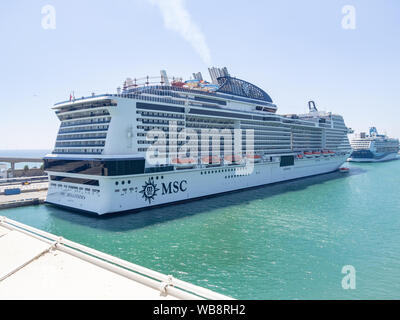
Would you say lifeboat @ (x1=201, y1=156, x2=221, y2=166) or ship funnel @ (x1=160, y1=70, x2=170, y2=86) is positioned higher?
ship funnel @ (x1=160, y1=70, x2=170, y2=86)

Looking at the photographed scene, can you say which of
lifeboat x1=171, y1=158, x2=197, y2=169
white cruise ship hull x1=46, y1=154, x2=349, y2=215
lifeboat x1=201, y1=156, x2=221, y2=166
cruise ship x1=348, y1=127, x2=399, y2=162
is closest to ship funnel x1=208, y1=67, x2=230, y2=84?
white cruise ship hull x1=46, y1=154, x2=349, y2=215

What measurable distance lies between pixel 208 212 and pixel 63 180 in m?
16.0

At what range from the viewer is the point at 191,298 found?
643cm

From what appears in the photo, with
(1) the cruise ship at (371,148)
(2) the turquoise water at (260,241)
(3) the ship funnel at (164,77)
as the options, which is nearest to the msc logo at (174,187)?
(2) the turquoise water at (260,241)

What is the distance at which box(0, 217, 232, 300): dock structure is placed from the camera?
6.81 m

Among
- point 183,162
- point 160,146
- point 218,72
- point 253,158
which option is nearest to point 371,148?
point 253,158

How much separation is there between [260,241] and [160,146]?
51.5ft

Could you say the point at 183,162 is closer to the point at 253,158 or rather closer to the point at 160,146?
the point at 160,146

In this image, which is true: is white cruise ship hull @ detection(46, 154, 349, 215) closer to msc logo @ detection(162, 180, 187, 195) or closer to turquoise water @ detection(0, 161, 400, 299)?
msc logo @ detection(162, 180, 187, 195)

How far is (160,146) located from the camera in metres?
30.2

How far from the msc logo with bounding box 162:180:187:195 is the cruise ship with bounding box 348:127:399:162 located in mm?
93490
